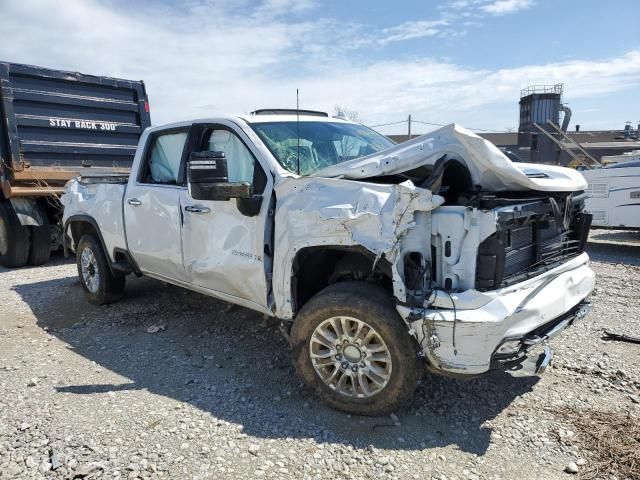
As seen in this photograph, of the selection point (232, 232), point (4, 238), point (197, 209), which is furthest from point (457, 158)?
point (4, 238)

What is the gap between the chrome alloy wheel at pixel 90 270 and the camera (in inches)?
225

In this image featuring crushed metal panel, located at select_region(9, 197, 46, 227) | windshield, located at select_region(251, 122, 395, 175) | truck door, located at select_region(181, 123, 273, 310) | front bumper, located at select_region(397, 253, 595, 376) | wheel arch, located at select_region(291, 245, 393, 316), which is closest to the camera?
front bumper, located at select_region(397, 253, 595, 376)

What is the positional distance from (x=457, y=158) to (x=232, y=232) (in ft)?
5.71

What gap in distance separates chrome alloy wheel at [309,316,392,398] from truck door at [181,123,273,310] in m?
0.60

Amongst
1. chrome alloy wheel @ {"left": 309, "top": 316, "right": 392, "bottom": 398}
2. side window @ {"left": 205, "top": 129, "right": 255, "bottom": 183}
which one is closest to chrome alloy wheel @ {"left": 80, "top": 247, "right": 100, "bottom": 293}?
side window @ {"left": 205, "top": 129, "right": 255, "bottom": 183}

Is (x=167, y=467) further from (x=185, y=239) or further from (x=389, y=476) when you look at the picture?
(x=185, y=239)

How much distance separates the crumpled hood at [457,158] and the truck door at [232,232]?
2.19ft

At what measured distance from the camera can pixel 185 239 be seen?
14.1ft

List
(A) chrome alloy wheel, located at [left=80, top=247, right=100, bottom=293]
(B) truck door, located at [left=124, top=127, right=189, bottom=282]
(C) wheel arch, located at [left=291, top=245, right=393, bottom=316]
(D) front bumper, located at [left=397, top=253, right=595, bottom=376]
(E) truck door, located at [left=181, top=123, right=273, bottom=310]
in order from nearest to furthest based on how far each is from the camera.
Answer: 1. (D) front bumper, located at [left=397, top=253, right=595, bottom=376]
2. (C) wheel arch, located at [left=291, top=245, right=393, bottom=316]
3. (E) truck door, located at [left=181, top=123, right=273, bottom=310]
4. (B) truck door, located at [left=124, top=127, right=189, bottom=282]
5. (A) chrome alloy wheel, located at [left=80, top=247, right=100, bottom=293]

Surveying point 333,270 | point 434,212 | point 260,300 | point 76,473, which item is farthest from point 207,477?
point 434,212

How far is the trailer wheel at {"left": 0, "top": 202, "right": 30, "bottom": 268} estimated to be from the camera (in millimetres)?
7945

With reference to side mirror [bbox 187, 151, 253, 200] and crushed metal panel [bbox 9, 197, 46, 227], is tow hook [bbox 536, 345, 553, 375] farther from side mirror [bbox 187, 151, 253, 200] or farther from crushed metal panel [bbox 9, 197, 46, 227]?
crushed metal panel [bbox 9, 197, 46, 227]

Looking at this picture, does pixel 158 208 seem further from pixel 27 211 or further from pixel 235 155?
pixel 27 211

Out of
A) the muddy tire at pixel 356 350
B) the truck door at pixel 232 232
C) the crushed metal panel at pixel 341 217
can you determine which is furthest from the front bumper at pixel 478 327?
the truck door at pixel 232 232
